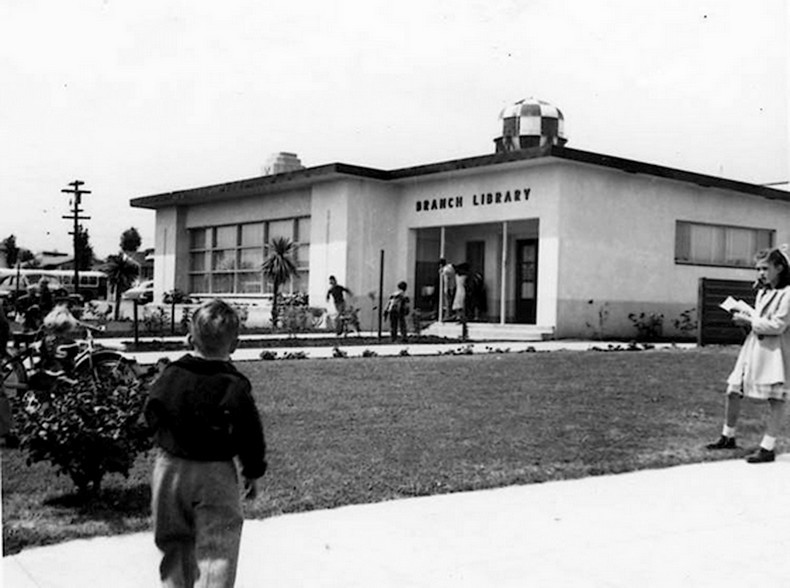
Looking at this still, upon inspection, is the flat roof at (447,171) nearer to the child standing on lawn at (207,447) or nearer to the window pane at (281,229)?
the window pane at (281,229)

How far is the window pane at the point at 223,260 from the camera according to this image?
94.9ft

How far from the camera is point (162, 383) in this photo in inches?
138

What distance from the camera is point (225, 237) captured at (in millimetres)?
29328

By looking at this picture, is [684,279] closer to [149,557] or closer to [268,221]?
[268,221]

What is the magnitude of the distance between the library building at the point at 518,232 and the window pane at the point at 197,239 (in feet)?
6.50

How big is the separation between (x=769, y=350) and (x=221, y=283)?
24.0 metres

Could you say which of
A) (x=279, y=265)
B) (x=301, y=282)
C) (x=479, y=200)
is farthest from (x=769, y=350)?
(x=301, y=282)

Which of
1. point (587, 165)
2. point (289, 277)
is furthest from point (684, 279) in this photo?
point (289, 277)

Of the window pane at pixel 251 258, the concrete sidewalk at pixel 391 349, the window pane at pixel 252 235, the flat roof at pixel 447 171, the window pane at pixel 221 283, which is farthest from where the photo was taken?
the window pane at pixel 221 283

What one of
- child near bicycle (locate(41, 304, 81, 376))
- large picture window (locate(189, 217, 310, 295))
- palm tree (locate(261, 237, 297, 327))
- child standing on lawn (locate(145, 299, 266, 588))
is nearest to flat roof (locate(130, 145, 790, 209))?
large picture window (locate(189, 217, 310, 295))

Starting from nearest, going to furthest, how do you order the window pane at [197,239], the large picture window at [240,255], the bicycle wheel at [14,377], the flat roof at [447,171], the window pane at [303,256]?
1. the bicycle wheel at [14,377]
2. the flat roof at [447,171]
3. the window pane at [303,256]
4. the large picture window at [240,255]
5. the window pane at [197,239]

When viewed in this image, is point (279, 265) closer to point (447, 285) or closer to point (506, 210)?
point (447, 285)

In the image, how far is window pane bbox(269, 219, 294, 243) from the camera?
26312 millimetres

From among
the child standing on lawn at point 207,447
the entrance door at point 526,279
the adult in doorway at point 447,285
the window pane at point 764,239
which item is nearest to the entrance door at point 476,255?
the entrance door at point 526,279
